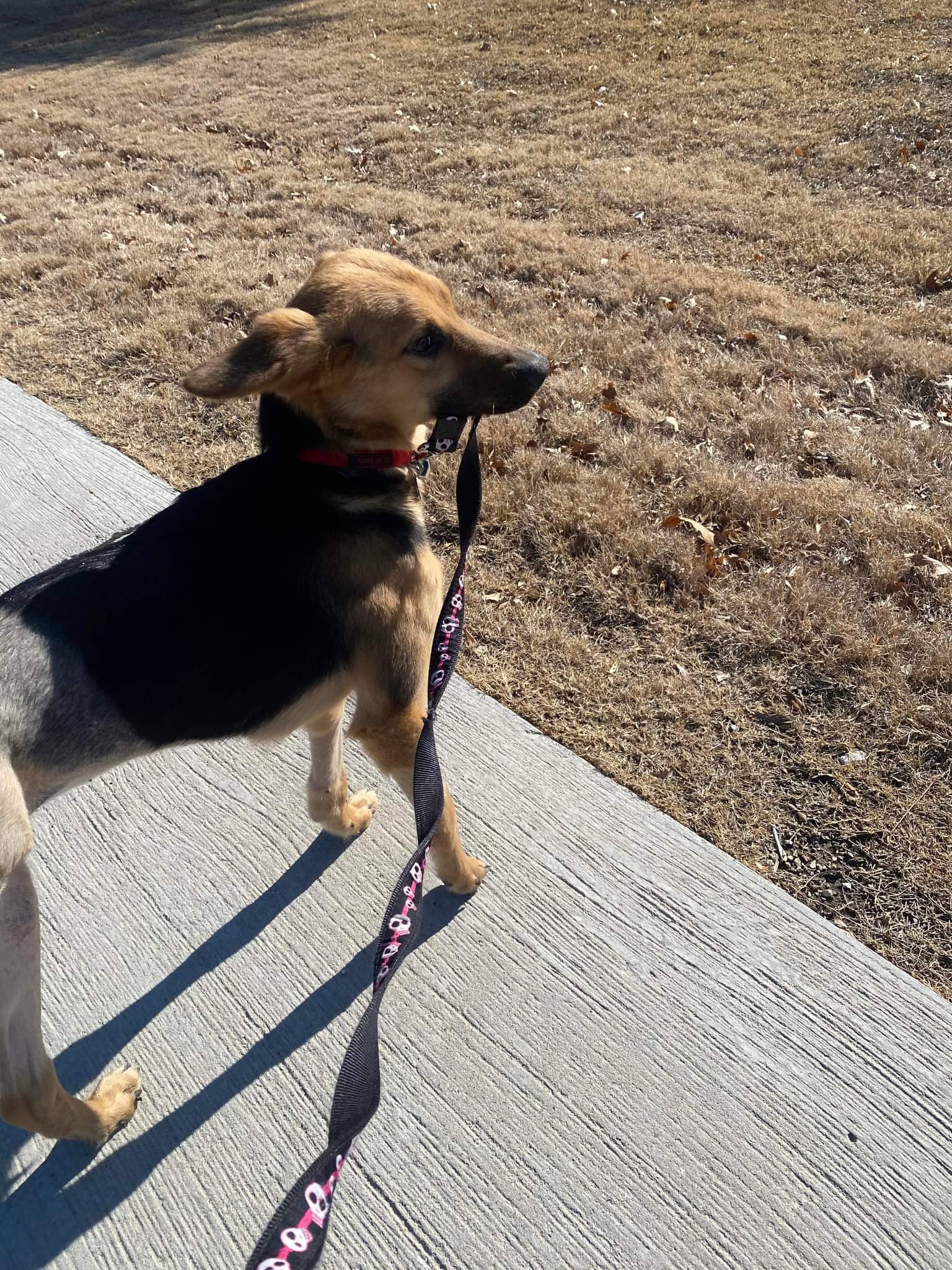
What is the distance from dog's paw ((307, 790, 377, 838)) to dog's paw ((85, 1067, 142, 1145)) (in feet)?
3.14

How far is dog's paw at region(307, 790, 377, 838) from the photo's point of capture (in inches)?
124

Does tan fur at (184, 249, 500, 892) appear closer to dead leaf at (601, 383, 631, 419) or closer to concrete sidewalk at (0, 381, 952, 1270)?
concrete sidewalk at (0, 381, 952, 1270)

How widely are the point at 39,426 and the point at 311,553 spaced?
12.8ft

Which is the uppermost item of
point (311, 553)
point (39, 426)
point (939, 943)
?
point (311, 553)

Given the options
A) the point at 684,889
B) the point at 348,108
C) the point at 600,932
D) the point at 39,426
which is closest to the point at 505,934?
the point at 600,932

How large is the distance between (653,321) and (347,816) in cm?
478

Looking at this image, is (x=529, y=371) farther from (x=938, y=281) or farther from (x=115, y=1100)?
(x=938, y=281)

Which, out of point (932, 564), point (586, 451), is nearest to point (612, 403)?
point (586, 451)

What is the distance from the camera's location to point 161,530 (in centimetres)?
255

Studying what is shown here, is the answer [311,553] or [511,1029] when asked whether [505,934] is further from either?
[311,553]

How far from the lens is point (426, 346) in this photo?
9.14ft

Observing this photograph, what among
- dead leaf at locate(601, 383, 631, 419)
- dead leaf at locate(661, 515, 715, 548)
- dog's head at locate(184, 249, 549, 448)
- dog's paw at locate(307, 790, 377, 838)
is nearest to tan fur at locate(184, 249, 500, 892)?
dog's head at locate(184, 249, 549, 448)

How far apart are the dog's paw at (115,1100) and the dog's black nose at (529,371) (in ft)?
7.60

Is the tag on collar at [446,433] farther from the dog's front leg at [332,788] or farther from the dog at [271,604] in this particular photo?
the dog's front leg at [332,788]
